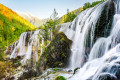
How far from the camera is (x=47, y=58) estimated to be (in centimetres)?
1476

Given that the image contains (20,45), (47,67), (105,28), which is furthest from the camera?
(20,45)

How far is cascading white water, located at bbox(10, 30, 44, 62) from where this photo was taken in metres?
25.6

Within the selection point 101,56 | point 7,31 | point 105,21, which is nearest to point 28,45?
point 105,21

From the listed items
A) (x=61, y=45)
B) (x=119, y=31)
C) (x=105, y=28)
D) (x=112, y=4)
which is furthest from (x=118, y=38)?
(x=61, y=45)


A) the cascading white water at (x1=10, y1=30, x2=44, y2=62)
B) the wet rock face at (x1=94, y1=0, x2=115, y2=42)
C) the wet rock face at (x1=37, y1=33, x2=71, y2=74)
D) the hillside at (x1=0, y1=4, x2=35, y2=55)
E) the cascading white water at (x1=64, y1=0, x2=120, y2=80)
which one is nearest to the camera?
the cascading white water at (x1=64, y1=0, x2=120, y2=80)

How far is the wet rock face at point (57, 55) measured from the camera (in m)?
14.1

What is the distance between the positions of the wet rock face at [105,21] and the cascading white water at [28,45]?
1546 centimetres

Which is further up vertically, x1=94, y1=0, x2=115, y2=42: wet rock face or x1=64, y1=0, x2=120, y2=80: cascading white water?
x1=94, y1=0, x2=115, y2=42: wet rock face

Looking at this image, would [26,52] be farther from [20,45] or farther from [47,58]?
[47,58]

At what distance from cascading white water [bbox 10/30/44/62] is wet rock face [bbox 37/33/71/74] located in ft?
33.8

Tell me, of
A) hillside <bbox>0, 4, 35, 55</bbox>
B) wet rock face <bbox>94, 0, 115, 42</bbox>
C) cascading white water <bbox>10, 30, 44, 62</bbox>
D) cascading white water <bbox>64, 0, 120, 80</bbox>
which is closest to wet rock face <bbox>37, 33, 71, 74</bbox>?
cascading white water <bbox>64, 0, 120, 80</bbox>

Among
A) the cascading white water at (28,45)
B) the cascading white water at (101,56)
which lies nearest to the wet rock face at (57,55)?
the cascading white water at (101,56)

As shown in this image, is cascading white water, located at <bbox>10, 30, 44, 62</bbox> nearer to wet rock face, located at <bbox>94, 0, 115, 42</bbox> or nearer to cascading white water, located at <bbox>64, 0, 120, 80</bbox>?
cascading white water, located at <bbox>64, 0, 120, 80</bbox>

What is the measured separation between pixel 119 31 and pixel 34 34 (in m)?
22.0
